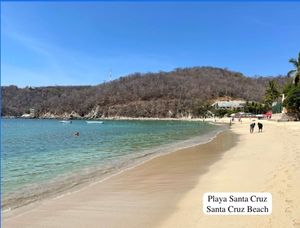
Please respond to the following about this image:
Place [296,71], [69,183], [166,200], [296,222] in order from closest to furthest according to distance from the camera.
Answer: [296,222] → [166,200] → [69,183] → [296,71]

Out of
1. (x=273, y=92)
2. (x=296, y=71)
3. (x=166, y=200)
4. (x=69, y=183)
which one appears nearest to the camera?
(x=166, y=200)

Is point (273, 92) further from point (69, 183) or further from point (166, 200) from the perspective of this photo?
point (166, 200)

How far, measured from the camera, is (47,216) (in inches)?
349

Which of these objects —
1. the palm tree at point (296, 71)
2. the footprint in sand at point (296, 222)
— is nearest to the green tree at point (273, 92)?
the palm tree at point (296, 71)

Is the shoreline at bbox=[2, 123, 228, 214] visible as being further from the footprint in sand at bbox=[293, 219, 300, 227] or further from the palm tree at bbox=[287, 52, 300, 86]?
the palm tree at bbox=[287, 52, 300, 86]

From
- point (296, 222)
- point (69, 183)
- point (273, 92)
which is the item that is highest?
point (273, 92)

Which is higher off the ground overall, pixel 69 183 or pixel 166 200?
pixel 166 200

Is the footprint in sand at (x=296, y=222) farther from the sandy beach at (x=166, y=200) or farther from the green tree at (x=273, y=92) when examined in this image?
the green tree at (x=273, y=92)

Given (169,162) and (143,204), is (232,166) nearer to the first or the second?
(169,162)

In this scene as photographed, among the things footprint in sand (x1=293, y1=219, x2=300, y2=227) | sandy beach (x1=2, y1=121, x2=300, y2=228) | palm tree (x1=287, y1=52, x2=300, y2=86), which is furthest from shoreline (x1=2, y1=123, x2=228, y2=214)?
palm tree (x1=287, y1=52, x2=300, y2=86)

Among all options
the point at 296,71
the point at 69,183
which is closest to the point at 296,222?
the point at 69,183

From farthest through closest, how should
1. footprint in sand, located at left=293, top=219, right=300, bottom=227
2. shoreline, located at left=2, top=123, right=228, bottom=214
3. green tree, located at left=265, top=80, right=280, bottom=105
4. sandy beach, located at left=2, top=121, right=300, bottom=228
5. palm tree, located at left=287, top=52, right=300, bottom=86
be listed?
green tree, located at left=265, top=80, right=280, bottom=105
palm tree, located at left=287, top=52, right=300, bottom=86
shoreline, located at left=2, top=123, right=228, bottom=214
sandy beach, located at left=2, top=121, right=300, bottom=228
footprint in sand, located at left=293, top=219, right=300, bottom=227

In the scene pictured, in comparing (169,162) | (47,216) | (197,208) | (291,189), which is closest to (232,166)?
(169,162)

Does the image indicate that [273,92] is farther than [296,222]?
Yes
